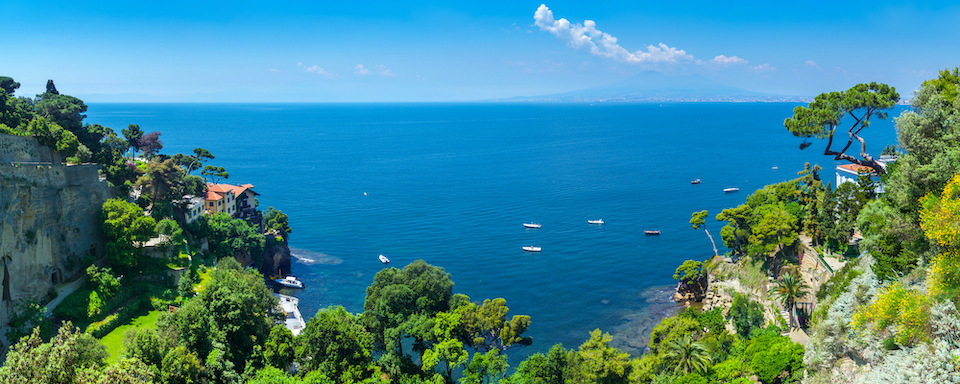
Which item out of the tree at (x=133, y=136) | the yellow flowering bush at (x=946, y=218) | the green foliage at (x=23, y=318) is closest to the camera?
the yellow flowering bush at (x=946, y=218)

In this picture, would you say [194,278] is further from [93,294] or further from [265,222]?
[265,222]

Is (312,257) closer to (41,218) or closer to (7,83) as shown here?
(41,218)

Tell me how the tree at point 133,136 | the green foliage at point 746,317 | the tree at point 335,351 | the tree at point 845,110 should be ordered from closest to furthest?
the tree at point 335,351
the tree at point 845,110
the green foliage at point 746,317
the tree at point 133,136

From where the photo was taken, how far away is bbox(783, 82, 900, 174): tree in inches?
1431

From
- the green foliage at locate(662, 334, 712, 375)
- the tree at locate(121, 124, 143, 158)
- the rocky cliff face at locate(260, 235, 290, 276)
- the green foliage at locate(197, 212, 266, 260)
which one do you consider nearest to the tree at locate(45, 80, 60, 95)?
the tree at locate(121, 124, 143, 158)

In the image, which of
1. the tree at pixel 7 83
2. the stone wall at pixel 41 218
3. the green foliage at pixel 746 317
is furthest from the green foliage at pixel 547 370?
the tree at pixel 7 83

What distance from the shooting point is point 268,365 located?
36.2m

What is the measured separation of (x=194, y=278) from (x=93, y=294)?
30.1ft

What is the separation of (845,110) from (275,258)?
6205 cm

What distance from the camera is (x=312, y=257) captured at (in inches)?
3009

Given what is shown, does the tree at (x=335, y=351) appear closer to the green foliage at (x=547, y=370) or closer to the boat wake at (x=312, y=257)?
the green foliage at (x=547, y=370)

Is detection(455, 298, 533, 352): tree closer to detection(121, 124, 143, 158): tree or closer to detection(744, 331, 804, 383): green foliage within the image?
detection(744, 331, 804, 383): green foliage

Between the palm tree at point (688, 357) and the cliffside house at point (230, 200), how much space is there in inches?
2217

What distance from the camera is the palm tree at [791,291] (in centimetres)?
4212
